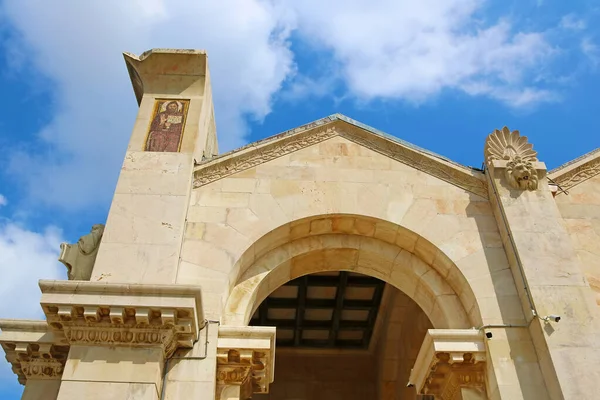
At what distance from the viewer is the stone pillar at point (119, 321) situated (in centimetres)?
958

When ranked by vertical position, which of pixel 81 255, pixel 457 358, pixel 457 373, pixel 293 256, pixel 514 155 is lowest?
pixel 457 373

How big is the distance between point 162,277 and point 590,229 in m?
9.13

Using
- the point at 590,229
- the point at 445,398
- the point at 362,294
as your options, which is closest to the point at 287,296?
the point at 362,294

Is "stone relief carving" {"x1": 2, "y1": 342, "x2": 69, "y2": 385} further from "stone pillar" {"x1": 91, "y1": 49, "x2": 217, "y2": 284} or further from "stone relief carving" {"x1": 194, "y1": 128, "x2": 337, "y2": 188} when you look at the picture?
"stone relief carving" {"x1": 194, "y1": 128, "x2": 337, "y2": 188}

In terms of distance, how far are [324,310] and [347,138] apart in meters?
7.41

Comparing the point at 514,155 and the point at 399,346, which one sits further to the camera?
the point at 399,346

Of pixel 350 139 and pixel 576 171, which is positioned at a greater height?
pixel 350 139

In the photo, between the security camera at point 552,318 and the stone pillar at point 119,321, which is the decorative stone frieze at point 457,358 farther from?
the stone pillar at point 119,321

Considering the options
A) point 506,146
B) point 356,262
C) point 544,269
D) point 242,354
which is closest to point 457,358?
point 544,269

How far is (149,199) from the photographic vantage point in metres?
12.1

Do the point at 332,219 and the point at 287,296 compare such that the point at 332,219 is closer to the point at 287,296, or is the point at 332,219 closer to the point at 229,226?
the point at 229,226

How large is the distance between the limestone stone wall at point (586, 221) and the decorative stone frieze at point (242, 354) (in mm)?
6661

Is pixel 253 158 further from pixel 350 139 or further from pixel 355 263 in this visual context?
pixel 355 263

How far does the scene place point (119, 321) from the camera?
970 centimetres
